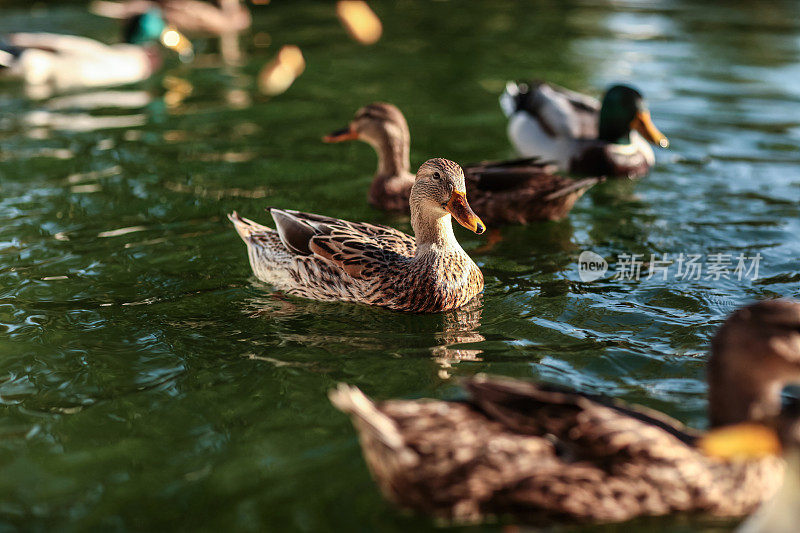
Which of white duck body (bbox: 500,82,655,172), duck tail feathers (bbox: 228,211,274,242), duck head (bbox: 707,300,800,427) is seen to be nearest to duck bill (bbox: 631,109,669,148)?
white duck body (bbox: 500,82,655,172)

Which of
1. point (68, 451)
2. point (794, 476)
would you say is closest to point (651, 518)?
point (794, 476)

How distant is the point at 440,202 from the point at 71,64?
10.5 meters

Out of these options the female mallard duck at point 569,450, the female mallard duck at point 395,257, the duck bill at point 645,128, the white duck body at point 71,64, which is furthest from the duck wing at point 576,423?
the white duck body at point 71,64

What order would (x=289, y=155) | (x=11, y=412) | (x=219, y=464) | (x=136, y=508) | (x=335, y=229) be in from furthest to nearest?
1. (x=289, y=155)
2. (x=335, y=229)
3. (x=11, y=412)
4. (x=219, y=464)
5. (x=136, y=508)

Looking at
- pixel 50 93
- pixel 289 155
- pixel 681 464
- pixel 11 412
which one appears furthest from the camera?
pixel 50 93

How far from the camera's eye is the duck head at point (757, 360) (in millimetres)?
3992

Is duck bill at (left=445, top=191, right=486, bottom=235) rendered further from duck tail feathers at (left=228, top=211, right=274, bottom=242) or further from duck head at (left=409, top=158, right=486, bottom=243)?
duck tail feathers at (left=228, top=211, right=274, bottom=242)

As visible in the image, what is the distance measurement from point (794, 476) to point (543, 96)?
7837 mm

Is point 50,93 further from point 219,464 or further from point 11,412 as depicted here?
point 219,464

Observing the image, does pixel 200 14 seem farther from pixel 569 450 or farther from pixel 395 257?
pixel 569 450

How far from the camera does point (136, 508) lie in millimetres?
4242

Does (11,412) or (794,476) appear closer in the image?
(794,476)

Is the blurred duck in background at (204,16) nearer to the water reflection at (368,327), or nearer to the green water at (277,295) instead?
the green water at (277,295)

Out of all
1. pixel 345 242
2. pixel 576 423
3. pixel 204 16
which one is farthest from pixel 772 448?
pixel 204 16
